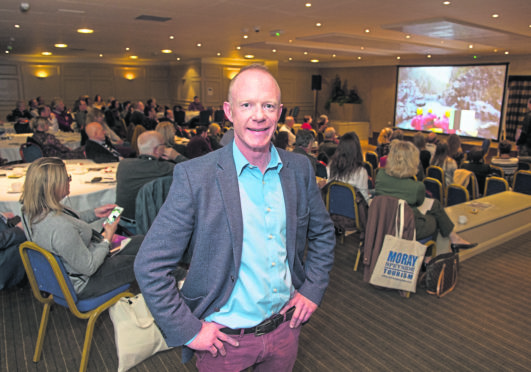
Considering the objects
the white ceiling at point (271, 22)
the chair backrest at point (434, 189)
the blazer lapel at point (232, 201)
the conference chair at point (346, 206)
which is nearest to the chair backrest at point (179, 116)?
the white ceiling at point (271, 22)

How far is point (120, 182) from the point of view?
3.86 m

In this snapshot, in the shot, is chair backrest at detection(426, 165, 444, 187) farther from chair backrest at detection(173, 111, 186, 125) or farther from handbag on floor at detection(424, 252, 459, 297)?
chair backrest at detection(173, 111, 186, 125)

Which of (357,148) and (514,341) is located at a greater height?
(357,148)

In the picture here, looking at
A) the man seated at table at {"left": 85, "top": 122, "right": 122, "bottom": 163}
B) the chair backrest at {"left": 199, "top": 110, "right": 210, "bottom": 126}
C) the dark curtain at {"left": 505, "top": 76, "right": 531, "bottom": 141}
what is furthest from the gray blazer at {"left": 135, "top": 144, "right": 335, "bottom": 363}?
the dark curtain at {"left": 505, "top": 76, "right": 531, "bottom": 141}

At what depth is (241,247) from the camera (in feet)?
4.37

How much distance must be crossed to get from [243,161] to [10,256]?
2772mm

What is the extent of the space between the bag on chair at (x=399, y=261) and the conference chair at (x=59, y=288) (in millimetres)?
2177

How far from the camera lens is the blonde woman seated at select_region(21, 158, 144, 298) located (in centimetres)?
241

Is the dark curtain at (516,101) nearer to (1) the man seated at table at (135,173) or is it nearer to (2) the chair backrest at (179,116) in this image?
(2) the chair backrest at (179,116)

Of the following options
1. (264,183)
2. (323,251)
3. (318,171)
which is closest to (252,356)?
(323,251)

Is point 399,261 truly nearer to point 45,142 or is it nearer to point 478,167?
point 478,167

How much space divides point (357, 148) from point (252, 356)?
11.2 ft

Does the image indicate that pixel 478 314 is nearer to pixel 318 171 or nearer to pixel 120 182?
pixel 318 171

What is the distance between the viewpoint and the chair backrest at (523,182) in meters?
5.84
